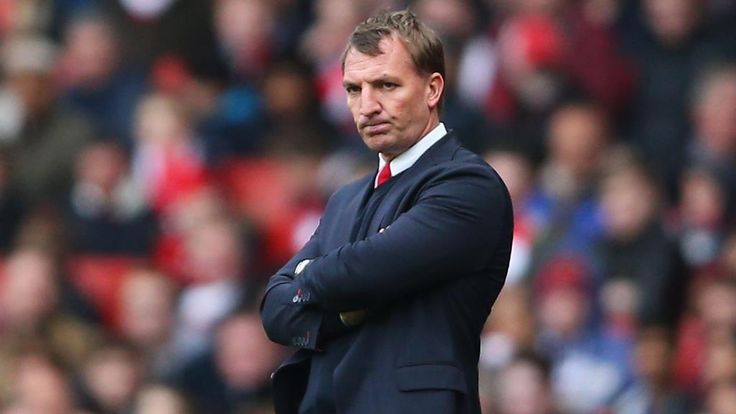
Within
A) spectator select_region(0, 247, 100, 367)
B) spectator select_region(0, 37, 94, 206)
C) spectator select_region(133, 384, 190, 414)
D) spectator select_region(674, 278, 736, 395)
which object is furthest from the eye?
spectator select_region(0, 37, 94, 206)

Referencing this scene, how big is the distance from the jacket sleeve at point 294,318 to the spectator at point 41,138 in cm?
542

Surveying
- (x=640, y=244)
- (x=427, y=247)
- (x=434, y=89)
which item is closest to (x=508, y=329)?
(x=640, y=244)

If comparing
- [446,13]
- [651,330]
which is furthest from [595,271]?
[446,13]

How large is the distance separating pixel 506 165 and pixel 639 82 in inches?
27.6

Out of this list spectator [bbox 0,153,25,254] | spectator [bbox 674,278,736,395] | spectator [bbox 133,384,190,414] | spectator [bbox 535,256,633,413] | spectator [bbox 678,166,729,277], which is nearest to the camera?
spectator [bbox 674,278,736,395]

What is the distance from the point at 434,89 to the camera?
3762mm

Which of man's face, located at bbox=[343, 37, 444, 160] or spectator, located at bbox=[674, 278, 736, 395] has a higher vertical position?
man's face, located at bbox=[343, 37, 444, 160]

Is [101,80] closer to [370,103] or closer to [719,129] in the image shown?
[719,129]

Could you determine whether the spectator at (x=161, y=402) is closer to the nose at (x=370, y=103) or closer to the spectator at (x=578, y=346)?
the spectator at (x=578, y=346)

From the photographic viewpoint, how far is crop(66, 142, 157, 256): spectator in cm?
877

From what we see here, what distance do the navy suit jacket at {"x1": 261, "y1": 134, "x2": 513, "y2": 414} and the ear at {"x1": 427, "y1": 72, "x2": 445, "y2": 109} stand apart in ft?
0.34

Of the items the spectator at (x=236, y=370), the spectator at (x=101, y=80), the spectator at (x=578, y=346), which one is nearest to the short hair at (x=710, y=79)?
the spectator at (x=578, y=346)

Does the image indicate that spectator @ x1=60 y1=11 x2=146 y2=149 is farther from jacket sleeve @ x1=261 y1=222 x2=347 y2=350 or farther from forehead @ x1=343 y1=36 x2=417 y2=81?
forehead @ x1=343 y1=36 x2=417 y2=81

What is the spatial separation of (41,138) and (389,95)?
19.5 ft
